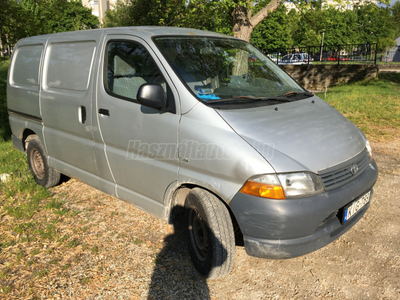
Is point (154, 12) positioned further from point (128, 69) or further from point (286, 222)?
point (286, 222)

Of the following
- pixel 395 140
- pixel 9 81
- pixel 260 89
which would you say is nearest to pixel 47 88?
pixel 9 81

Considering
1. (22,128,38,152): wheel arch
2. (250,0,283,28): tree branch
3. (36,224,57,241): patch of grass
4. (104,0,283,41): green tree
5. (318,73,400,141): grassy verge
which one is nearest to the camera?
(36,224,57,241): patch of grass

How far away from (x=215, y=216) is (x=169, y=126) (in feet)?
2.84

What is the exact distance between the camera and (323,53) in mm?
19766

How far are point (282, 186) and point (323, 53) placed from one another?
19.1m

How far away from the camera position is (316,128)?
3.09 meters

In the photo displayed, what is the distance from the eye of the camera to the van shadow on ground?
9.49 ft

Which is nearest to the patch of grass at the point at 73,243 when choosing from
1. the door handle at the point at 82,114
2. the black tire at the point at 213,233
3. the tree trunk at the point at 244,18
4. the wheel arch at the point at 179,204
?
the wheel arch at the point at 179,204

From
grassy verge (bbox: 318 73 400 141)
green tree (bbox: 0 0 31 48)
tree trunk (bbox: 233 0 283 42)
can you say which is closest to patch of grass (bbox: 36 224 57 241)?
grassy verge (bbox: 318 73 400 141)

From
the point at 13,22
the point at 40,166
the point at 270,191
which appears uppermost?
the point at 13,22

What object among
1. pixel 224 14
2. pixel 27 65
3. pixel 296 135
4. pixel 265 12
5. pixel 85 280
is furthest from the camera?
pixel 224 14

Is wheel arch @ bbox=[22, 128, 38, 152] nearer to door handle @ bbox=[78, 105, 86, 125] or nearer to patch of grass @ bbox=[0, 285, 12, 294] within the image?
door handle @ bbox=[78, 105, 86, 125]

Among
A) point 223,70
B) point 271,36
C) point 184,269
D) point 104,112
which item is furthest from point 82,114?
point 271,36

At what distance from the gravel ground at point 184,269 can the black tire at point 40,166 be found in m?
0.99
